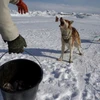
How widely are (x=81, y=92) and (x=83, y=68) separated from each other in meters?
1.57

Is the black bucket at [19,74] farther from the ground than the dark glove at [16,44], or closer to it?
closer to it

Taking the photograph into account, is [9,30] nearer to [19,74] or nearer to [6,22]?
[6,22]

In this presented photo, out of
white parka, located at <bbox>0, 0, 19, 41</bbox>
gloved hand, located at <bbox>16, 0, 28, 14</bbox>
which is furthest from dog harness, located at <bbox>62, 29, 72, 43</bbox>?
white parka, located at <bbox>0, 0, 19, 41</bbox>

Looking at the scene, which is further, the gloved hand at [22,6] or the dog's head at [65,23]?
the dog's head at [65,23]

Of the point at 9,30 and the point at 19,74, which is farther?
the point at 19,74

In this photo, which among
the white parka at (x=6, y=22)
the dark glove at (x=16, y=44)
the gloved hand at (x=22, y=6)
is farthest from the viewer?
the gloved hand at (x=22, y=6)

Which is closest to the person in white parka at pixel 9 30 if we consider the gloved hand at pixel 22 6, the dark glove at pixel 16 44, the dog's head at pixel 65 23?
the dark glove at pixel 16 44

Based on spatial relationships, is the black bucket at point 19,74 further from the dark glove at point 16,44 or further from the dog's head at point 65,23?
the dog's head at point 65,23

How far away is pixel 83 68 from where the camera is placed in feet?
19.1

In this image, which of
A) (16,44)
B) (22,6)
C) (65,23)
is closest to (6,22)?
(16,44)

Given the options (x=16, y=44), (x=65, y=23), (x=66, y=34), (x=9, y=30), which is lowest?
(x=66, y=34)

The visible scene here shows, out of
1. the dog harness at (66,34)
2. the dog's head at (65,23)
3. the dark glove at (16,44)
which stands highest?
the dark glove at (16,44)

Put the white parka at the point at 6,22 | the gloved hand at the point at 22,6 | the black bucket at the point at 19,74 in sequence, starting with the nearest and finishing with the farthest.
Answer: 1. the white parka at the point at 6,22
2. the gloved hand at the point at 22,6
3. the black bucket at the point at 19,74

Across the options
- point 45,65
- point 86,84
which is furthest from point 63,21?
point 86,84
